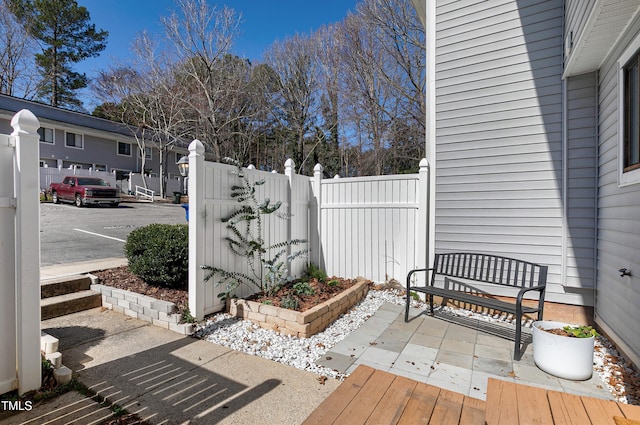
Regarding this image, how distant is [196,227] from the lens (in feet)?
11.5

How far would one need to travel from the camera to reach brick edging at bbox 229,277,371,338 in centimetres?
337

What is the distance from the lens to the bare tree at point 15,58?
61.9 feet

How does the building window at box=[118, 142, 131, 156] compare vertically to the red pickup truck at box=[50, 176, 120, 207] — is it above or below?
above

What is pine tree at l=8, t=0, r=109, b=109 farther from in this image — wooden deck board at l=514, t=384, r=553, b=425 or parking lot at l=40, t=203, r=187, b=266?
wooden deck board at l=514, t=384, r=553, b=425

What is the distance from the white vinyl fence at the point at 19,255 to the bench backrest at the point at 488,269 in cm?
417

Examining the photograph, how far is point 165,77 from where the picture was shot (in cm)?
1711

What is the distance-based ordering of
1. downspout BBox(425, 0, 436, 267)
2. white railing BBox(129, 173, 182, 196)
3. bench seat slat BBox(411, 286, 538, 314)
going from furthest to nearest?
1. white railing BBox(129, 173, 182, 196)
2. downspout BBox(425, 0, 436, 267)
3. bench seat slat BBox(411, 286, 538, 314)

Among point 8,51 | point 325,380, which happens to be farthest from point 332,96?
point 8,51

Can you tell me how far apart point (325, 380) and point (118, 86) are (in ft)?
76.0

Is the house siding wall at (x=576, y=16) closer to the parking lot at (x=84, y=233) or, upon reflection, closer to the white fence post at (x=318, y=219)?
the white fence post at (x=318, y=219)

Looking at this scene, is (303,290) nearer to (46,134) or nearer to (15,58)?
(46,134)

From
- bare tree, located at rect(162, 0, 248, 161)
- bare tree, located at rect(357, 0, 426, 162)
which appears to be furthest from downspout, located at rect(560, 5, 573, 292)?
bare tree, located at rect(162, 0, 248, 161)

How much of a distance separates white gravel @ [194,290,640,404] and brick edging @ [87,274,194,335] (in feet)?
0.82

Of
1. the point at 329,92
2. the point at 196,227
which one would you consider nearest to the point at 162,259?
the point at 196,227
